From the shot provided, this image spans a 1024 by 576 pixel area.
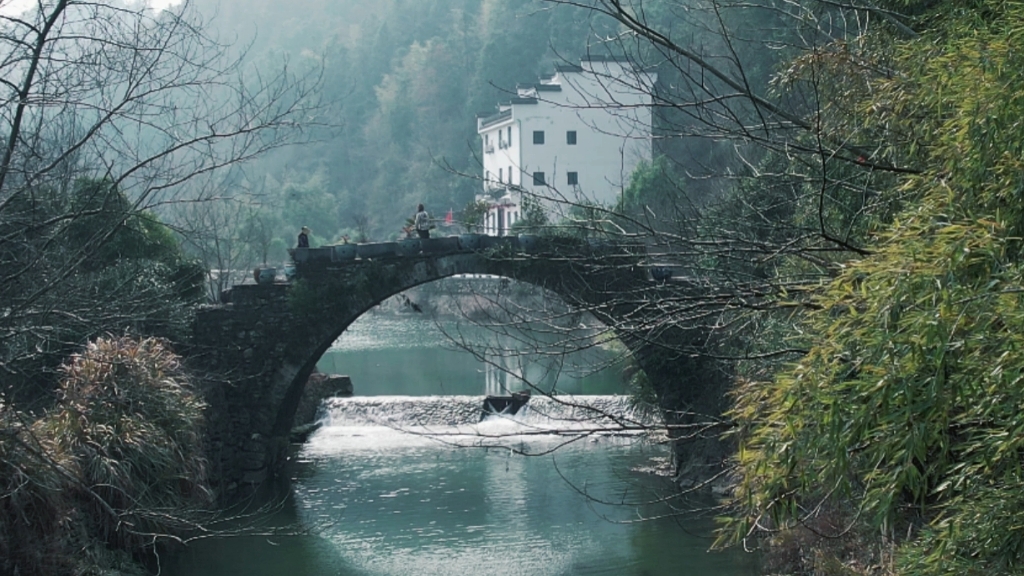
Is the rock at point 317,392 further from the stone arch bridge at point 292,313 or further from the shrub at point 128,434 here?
the shrub at point 128,434

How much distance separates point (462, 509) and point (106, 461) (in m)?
4.80

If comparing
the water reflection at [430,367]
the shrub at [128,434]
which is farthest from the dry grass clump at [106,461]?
the water reflection at [430,367]

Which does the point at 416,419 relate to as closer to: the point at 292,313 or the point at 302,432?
the point at 302,432

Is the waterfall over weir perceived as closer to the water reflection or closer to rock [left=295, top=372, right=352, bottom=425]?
rock [left=295, top=372, right=352, bottom=425]

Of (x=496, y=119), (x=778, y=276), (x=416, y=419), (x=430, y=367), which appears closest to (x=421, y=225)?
(x=416, y=419)

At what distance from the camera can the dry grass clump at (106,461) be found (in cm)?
865

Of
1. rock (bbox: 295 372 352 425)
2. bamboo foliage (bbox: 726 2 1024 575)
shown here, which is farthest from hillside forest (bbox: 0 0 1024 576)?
rock (bbox: 295 372 352 425)

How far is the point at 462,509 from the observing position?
1377 centimetres

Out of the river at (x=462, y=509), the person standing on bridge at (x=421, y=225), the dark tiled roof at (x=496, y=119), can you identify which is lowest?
the river at (x=462, y=509)

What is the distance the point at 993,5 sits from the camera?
5.15 metres

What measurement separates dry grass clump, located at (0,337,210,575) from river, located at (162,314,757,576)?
38.3 inches

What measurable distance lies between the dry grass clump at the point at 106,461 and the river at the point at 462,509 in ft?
3.19

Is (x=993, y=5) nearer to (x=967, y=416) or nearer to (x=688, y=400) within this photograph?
(x=967, y=416)

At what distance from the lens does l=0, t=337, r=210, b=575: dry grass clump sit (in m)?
8.65
